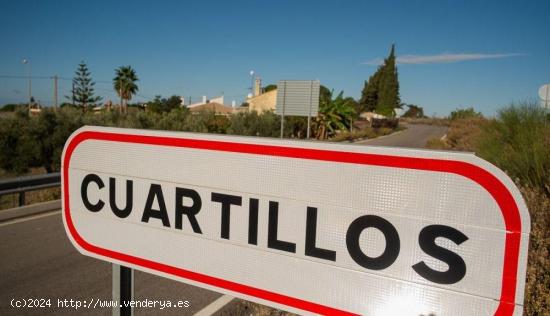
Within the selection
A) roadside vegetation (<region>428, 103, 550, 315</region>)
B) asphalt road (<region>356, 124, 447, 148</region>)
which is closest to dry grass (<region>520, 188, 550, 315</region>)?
roadside vegetation (<region>428, 103, 550, 315</region>)

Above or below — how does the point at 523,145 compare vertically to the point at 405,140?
above

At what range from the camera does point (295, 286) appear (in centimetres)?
105

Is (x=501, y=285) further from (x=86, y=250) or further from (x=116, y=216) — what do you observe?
(x=86, y=250)

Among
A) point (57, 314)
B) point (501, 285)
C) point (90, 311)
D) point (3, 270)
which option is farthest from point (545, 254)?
point (3, 270)

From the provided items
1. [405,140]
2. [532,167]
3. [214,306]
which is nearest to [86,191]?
[214,306]

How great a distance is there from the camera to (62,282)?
462 cm

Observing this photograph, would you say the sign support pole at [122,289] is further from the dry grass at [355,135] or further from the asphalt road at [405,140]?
the dry grass at [355,135]

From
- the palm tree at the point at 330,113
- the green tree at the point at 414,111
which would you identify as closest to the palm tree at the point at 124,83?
the palm tree at the point at 330,113

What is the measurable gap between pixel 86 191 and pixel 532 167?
6.95 m

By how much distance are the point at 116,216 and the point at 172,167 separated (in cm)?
32

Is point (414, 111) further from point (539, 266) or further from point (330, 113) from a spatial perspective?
point (539, 266)

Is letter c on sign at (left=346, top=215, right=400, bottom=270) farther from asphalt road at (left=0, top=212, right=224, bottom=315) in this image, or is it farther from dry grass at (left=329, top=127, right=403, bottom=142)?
dry grass at (left=329, top=127, right=403, bottom=142)

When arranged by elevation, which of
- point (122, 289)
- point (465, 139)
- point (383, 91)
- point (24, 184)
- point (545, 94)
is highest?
point (383, 91)

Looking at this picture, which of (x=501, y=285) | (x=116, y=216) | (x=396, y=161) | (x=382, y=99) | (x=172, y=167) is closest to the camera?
(x=501, y=285)
